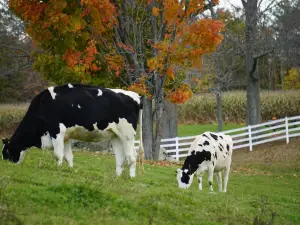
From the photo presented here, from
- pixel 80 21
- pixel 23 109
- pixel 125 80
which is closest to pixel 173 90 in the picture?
pixel 125 80

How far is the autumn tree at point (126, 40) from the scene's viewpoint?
69.9 feet

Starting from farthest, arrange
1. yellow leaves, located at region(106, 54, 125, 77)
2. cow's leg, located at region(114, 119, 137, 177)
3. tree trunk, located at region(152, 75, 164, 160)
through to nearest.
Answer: tree trunk, located at region(152, 75, 164, 160), yellow leaves, located at region(106, 54, 125, 77), cow's leg, located at region(114, 119, 137, 177)

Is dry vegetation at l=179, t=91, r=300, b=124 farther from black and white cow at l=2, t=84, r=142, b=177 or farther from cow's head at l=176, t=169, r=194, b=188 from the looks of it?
black and white cow at l=2, t=84, r=142, b=177

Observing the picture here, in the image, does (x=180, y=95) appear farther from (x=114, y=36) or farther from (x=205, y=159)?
(x=205, y=159)

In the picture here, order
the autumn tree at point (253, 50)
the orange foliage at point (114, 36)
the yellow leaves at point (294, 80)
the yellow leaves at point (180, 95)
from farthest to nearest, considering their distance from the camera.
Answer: the yellow leaves at point (294, 80) < the autumn tree at point (253, 50) < the yellow leaves at point (180, 95) < the orange foliage at point (114, 36)

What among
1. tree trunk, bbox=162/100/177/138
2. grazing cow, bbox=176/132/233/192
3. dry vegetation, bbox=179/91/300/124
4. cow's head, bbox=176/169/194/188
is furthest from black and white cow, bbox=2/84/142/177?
dry vegetation, bbox=179/91/300/124

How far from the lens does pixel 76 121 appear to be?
526 inches

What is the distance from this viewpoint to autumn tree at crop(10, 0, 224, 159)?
69.9ft

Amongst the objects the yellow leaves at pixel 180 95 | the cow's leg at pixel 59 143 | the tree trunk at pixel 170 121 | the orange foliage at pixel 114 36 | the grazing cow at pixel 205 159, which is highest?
the orange foliage at pixel 114 36

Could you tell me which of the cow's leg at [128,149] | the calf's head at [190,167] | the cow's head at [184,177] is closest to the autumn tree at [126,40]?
the calf's head at [190,167]

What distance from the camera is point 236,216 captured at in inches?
399

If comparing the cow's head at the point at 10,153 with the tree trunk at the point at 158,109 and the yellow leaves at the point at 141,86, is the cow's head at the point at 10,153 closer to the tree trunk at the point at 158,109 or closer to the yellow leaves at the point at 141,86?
the yellow leaves at the point at 141,86

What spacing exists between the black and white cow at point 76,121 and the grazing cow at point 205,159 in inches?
78.5

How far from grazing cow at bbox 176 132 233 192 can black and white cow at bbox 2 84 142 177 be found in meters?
1.99
